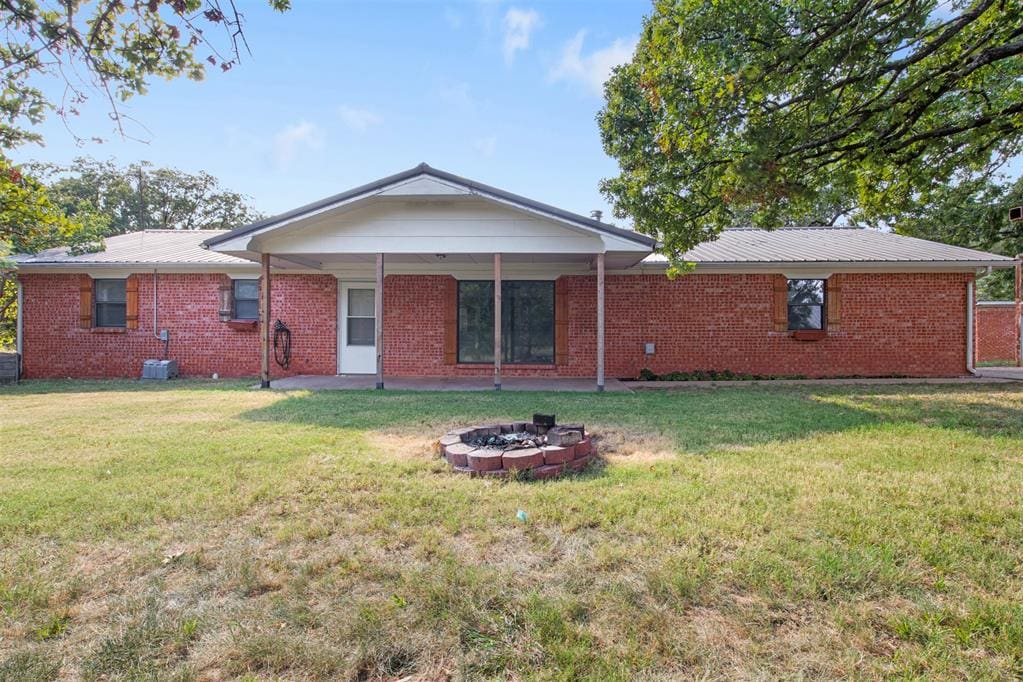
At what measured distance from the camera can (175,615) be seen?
2.32 meters

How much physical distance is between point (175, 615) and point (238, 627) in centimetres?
35

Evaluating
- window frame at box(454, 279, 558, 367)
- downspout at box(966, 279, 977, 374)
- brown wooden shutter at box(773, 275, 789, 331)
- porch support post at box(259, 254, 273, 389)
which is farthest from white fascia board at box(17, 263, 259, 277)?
downspout at box(966, 279, 977, 374)

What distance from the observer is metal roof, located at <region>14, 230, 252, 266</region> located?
39.3ft

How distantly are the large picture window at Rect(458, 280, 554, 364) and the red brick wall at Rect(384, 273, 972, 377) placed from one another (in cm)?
67

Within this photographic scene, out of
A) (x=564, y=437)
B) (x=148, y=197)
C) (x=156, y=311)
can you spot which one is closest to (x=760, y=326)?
(x=564, y=437)

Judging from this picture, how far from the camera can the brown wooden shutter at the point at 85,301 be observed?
12.4 meters

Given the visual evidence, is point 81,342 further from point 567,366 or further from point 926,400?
point 926,400

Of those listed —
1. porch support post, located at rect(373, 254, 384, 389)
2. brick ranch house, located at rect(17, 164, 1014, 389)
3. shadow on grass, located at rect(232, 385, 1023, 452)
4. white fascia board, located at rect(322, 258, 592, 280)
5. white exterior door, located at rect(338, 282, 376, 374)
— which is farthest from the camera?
white exterior door, located at rect(338, 282, 376, 374)

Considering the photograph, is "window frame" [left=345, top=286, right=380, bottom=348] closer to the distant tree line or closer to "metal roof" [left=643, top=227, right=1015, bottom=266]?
"metal roof" [left=643, top=227, right=1015, bottom=266]

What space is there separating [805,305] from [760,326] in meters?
1.23

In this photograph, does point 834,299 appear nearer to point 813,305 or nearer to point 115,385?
point 813,305

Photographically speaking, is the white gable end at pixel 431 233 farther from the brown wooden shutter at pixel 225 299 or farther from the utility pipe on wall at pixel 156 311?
the utility pipe on wall at pixel 156 311

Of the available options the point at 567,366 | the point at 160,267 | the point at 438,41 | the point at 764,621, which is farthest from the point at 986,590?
the point at 160,267

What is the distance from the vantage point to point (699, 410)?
24.3 feet
